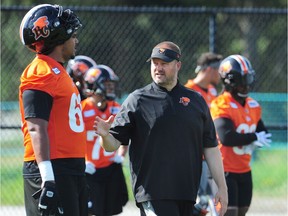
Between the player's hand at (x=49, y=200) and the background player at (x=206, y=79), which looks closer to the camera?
the player's hand at (x=49, y=200)

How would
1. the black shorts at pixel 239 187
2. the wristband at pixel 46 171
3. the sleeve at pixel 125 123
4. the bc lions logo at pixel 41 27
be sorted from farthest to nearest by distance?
the black shorts at pixel 239 187 → the sleeve at pixel 125 123 → the bc lions logo at pixel 41 27 → the wristband at pixel 46 171

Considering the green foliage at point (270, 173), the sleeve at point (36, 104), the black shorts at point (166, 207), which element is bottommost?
the green foliage at point (270, 173)

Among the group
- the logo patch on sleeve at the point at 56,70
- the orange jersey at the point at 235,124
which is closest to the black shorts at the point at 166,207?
the logo patch on sleeve at the point at 56,70

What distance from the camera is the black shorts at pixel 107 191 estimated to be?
870 centimetres

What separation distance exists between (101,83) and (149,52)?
103 inches

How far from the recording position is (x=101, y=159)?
874 centimetres

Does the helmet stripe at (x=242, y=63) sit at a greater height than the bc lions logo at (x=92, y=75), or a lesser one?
greater

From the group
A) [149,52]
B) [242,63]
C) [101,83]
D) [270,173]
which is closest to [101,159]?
[101,83]

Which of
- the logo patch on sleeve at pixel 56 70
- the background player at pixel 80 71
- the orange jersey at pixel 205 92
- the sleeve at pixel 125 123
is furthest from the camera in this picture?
the orange jersey at pixel 205 92

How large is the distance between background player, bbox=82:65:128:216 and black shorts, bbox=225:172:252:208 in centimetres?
129

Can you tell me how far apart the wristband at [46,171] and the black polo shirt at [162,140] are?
0.92 m

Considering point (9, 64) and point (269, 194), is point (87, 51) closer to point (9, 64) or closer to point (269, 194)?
point (9, 64)

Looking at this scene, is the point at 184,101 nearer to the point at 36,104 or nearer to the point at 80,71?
the point at 36,104

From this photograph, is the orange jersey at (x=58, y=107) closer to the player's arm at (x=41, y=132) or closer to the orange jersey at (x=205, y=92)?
the player's arm at (x=41, y=132)
